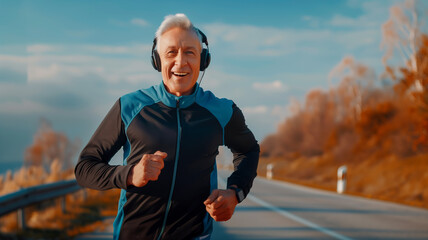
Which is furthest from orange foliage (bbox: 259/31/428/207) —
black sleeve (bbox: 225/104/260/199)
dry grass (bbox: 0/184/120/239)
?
black sleeve (bbox: 225/104/260/199)

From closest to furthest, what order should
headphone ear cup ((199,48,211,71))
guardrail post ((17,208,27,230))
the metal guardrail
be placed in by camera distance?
headphone ear cup ((199,48,211,71)) → the metal guardrail → guardrail post ((17,208,27,230))

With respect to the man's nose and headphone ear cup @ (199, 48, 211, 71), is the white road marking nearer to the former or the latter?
headphone ear cup @ (199, 48, 211, 71)

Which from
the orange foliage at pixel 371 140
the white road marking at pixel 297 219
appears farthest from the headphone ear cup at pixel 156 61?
the orange foliage at pixel 371 140

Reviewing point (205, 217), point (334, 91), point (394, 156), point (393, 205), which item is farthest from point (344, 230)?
point (334, 91)

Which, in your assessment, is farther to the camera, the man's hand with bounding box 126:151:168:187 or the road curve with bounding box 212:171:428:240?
the road curve with bounding box 212:171:428:240

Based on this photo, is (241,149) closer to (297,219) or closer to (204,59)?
(204,59)

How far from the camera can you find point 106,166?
1975 millimetres

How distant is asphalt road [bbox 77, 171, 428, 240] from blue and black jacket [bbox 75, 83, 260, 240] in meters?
6.02

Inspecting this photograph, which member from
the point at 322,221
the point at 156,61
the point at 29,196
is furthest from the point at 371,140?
the point at 156,61

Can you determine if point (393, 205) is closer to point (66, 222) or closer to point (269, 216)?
point (269, 216)

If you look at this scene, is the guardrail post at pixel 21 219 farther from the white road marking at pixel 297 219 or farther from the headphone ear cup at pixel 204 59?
the headphone ear cup at pixel 204 59

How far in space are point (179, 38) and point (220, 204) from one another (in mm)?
729

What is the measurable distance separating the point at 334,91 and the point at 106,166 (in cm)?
5427

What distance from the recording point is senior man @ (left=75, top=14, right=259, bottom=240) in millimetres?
1983
